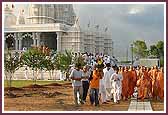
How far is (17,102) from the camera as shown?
38.2 feet

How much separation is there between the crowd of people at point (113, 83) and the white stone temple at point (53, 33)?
21.7m

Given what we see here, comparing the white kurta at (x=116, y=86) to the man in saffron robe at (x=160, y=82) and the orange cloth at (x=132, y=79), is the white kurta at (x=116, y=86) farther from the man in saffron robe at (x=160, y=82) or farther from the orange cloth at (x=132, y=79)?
the man in saffron robe at (x=160, y=82)

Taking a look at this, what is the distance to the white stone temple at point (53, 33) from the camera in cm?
3747

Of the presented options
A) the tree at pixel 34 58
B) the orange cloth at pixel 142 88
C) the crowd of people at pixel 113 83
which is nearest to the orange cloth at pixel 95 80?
the crowd of people at pixel 113 83

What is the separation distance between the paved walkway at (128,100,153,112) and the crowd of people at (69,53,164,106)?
480mm

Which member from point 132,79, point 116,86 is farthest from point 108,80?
point 132,79

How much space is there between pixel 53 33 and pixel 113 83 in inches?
1160

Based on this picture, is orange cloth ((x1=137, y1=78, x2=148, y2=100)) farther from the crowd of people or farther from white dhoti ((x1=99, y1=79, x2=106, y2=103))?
white dhoti ((x1=99, y1=79, x2=106, y2=103))

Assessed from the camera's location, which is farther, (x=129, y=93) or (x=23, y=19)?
(x=23, y=19)

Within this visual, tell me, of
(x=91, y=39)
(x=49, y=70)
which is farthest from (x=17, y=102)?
(x=91, y=39)

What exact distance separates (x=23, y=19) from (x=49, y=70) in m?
22.8

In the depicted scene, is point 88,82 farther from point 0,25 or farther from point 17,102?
point 0,25

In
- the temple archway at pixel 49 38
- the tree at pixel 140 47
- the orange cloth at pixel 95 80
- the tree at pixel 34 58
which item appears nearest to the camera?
the orange cloth at pixel 95 80

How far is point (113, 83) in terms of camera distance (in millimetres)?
12281
